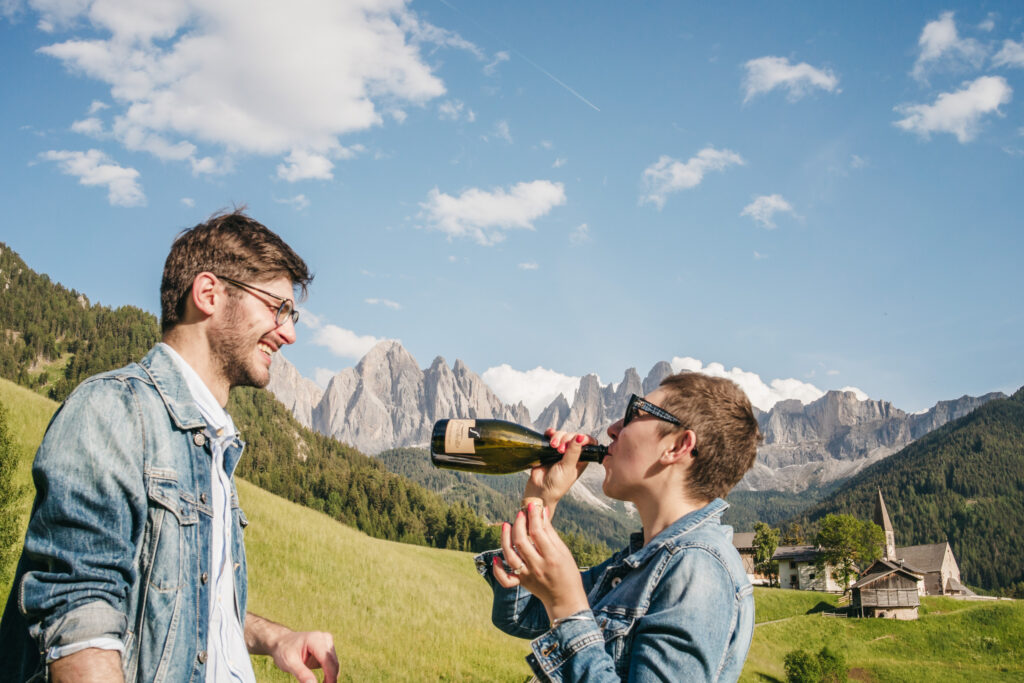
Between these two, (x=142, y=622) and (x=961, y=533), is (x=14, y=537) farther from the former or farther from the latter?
(x=961, y=533)

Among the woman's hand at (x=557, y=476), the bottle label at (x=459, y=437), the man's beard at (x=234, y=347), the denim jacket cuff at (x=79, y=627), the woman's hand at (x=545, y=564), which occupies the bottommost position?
the denim jacket cuff at (x=79, y=627)

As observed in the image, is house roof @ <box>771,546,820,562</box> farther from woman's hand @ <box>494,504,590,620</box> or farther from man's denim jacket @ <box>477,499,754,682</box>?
woman's hand @ <box>494,504,590,620</box>

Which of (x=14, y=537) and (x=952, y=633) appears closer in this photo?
(x=14, y=537)

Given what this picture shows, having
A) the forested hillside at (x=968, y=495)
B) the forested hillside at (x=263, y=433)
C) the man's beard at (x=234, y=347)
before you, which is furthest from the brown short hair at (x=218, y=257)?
the forested hillside at (x=968, y=495)

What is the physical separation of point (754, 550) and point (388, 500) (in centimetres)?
4889

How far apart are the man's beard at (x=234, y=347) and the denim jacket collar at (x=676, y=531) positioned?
166 centimetres

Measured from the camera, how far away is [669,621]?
222 cm

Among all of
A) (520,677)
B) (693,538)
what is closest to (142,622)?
(693,538)

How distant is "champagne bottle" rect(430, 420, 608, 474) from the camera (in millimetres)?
3939

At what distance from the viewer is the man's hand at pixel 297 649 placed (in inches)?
112

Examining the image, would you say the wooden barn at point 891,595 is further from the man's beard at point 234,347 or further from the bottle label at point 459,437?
the man's beard at point 234,347

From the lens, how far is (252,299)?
284 centimetres

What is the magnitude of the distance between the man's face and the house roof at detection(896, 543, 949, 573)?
108904mm

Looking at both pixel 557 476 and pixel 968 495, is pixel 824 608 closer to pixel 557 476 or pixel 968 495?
pixel 557 476
